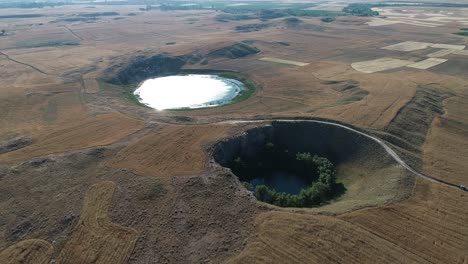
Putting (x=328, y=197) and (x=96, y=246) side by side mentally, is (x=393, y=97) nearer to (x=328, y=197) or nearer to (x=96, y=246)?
(x=328, y=197)

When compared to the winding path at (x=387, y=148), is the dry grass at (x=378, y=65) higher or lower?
higher

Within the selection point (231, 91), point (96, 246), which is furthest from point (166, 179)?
point (231, 91)

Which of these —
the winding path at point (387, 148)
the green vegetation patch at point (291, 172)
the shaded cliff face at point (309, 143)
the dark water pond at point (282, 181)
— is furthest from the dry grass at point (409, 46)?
the dark water pond at point (282, 181)

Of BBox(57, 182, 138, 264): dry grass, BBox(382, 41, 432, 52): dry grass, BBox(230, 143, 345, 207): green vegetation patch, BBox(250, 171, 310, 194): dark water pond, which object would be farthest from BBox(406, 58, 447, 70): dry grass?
BBox(57, 182, 138, 264): dry grass

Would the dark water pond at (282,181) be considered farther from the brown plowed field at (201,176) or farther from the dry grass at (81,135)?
the dry grass at (81,135)

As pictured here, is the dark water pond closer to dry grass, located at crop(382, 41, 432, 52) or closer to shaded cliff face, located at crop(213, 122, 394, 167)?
shaded cliff face, located at crop(213, 122, 394, 167)

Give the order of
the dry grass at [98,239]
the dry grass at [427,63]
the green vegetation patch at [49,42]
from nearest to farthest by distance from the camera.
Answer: the dry grass at [98,239], the dry grass at [427,63], the green vegetation patch at [49,42]
